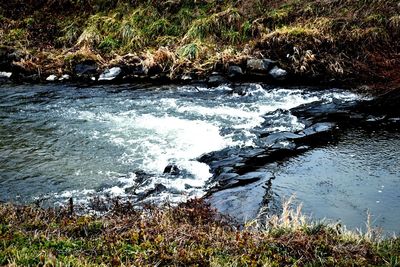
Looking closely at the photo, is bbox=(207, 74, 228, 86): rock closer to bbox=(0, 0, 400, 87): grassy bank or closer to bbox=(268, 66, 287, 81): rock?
bbox=(0, 0, 400, 87): grassy bank

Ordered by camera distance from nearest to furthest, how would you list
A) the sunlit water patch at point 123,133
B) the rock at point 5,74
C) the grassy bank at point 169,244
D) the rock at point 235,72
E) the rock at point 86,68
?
the grassy bank at point 169,244, the sunlit water patch at point 123,133, the rock at point 235,72, the rock at point 86,68, the rock at point 5,74

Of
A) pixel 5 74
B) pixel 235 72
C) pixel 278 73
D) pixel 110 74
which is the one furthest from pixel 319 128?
pixel 5 74

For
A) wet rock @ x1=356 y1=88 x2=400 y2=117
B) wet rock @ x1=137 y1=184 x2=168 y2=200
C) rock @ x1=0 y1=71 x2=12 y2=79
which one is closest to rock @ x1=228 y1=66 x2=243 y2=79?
wet rock @ x1=356 y1=88 x2=400 y2=117

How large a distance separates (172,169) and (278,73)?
7.56m

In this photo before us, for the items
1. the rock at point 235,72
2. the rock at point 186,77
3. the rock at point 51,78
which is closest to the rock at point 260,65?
the rock at point 235,72

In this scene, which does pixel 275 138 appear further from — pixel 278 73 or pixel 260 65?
pixel 260 65

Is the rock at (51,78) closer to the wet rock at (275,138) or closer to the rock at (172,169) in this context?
the rock at (172,169)

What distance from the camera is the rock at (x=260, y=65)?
15261 millimetres

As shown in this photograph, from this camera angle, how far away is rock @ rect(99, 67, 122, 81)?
16.2 metres

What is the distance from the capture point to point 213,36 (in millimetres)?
17578

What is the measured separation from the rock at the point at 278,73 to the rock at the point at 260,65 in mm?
190

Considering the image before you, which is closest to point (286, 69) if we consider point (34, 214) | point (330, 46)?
point (330, 46)

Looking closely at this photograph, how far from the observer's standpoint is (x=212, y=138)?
10688 millimetres

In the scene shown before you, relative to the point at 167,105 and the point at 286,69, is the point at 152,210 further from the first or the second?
the point at 286,69
